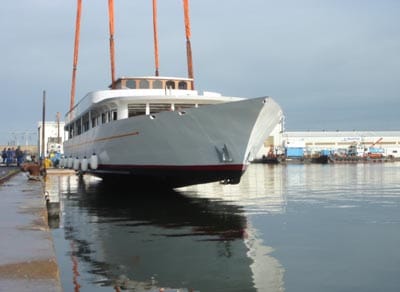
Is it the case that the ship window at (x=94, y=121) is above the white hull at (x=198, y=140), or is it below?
above

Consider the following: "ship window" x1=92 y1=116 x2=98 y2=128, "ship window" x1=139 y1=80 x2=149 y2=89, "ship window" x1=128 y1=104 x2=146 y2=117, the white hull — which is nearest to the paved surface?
the white hull

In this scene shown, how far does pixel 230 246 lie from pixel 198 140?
697cm

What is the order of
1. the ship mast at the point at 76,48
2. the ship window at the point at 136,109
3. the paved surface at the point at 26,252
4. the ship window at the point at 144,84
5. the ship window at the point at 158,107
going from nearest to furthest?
the paved surface at the point at 26,252
the ship window at the point at 158,107
the ship window at the point at 136,109
the ship window at the point at 144,84
the ship mast at the point at 76,48

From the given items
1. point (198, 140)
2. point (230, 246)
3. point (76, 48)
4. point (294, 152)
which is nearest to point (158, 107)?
point (198, 140)

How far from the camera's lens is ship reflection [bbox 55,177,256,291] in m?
7.36

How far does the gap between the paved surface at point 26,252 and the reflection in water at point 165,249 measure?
0.64 metres

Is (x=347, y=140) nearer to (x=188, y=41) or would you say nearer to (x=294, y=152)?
(x=294, y=152)

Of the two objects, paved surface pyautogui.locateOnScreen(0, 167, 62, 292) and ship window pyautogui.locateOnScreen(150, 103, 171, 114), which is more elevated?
ship window pyautogui.locateOnScreen(150, 103, 171, 114)

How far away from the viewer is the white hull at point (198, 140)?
629 inches

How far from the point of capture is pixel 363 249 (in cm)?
962

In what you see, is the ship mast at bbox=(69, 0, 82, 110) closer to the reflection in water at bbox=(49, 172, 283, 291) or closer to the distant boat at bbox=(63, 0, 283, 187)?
the distant boat at bbox=(63, 0, 283, 187)

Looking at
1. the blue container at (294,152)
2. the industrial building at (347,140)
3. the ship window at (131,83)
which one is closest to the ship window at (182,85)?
the ship window at (131,83)

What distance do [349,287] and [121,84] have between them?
16874mm

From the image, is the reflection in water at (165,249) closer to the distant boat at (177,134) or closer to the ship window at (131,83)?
the distant boat at (177,134)
